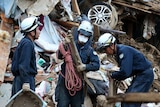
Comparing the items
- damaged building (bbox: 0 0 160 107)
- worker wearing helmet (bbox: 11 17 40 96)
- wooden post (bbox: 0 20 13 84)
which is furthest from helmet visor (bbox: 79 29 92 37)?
wooden post (bbox: 0 20 13 84)

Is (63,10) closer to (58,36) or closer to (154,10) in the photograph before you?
(58,36)

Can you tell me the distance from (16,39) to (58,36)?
1297 millimetres

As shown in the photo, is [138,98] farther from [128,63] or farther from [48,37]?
[48,37]

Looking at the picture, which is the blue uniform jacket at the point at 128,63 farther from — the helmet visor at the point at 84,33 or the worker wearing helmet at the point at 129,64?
the helmet visor at the point at 84,33

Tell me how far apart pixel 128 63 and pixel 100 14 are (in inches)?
269

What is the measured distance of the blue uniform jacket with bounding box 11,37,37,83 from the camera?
7664mm

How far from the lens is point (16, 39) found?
11719mm

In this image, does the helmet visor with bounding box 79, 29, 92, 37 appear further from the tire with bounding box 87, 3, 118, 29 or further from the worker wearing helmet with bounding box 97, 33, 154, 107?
the tire with bounding box 87, 3, 118, 29

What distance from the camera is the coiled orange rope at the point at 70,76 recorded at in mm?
8258

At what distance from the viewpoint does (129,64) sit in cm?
835

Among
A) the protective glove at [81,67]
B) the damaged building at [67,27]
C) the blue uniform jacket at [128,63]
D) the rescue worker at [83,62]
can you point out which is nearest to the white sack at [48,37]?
the damaged building at [67,27]

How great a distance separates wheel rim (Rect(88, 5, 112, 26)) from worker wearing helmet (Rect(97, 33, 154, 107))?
20.7ft

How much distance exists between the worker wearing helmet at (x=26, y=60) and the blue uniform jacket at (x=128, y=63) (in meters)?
1.40

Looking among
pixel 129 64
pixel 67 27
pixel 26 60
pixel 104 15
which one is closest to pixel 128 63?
pixel 129 64
